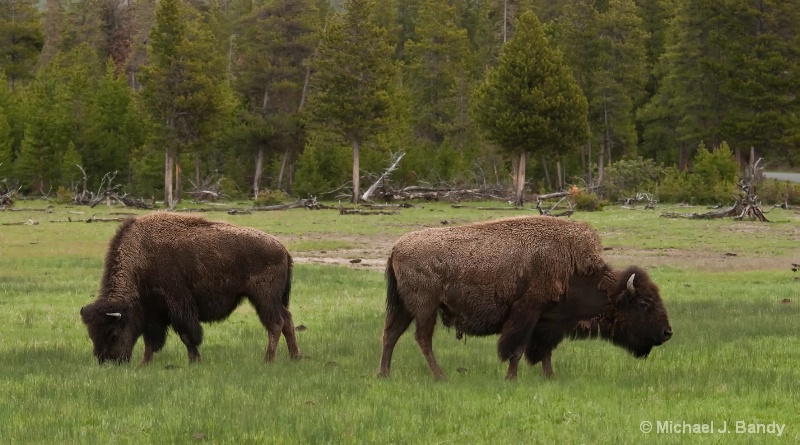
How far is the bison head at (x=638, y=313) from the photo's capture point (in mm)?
11297

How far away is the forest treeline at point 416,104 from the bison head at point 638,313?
43.7 metres

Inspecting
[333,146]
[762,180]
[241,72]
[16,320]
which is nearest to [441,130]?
[333,146]

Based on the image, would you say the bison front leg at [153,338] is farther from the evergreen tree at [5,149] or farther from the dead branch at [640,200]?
the evergreen tree at [5,149]

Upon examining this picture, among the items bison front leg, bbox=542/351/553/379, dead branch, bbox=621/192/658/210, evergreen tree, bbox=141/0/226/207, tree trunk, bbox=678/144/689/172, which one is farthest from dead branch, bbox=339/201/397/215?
bison front leg, bbox=542/351/553/379

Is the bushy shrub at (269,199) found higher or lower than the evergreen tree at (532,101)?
lower

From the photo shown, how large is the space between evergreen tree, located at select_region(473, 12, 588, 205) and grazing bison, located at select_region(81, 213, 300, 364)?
42939 millimetres

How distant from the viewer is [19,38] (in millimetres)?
88625

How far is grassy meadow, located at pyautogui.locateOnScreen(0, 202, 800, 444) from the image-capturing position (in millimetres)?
8023

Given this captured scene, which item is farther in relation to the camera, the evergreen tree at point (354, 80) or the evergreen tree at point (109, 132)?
the evergreen tree at point (109, 132)

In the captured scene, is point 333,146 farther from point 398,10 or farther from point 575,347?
point 575,347

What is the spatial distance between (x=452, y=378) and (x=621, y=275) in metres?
2.42

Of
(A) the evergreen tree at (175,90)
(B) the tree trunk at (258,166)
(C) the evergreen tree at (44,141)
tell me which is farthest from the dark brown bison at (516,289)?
(C) the evergreen tree at (44,141)

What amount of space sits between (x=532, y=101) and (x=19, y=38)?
2194 inches

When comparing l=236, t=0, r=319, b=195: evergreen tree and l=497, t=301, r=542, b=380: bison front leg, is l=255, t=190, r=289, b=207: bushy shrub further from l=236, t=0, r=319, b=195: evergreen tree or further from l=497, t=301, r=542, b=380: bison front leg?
l=497, t=301, r=542, b=380: bison front leg
